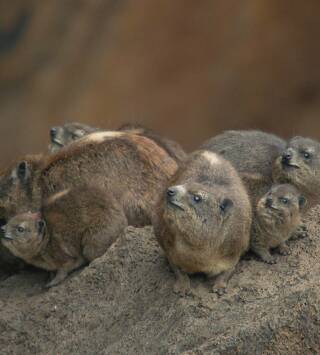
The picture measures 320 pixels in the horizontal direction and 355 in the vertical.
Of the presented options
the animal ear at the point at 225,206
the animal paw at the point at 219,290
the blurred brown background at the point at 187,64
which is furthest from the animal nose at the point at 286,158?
the blurred brown background at the point at 187,64

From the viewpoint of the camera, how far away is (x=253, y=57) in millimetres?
21500

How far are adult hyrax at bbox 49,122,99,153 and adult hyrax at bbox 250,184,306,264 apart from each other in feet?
10.2

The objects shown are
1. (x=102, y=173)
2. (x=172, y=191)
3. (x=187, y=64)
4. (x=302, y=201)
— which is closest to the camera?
(x=172, y=191)

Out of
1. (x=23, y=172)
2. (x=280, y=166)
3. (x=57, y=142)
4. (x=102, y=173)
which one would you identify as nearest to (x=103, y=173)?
(x=102, y=173)

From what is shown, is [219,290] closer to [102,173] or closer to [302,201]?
[302,201]

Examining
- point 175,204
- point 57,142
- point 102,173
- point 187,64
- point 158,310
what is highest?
point 175,204

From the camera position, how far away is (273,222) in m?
11.0

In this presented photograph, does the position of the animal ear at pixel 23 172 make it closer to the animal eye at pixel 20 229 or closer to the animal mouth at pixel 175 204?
the animal eye at pixel 20 229

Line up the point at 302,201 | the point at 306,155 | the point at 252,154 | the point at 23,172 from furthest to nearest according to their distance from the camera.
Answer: the point at 252,154 → the point at 23,172 → the point at 306,155 → the point at 302,201

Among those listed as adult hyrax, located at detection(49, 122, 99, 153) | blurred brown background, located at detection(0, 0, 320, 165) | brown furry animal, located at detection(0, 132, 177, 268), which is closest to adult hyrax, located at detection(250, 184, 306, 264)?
brown furry animal, located at detection(0, 132, 177, 268)

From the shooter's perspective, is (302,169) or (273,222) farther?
(302,169)

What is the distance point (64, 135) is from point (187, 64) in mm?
8021

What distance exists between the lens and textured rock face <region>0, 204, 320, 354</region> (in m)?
9.95

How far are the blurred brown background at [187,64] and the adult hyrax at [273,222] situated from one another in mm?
9979
